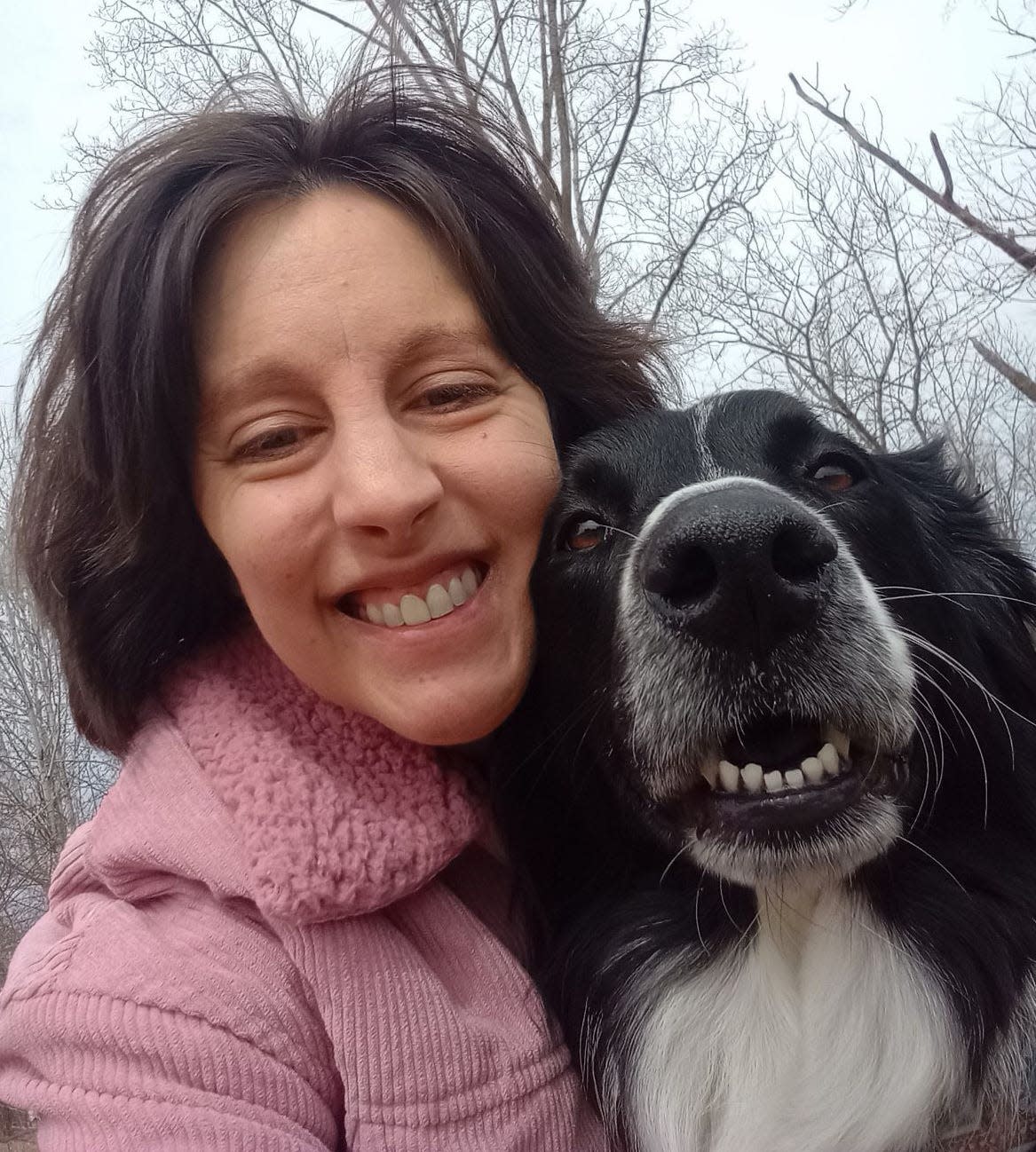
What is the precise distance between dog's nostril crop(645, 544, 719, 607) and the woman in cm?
28

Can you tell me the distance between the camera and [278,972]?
134 cm

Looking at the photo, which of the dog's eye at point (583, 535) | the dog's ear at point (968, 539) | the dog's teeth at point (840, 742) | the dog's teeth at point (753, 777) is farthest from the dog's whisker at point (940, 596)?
the dog's eye at point (583, 535)

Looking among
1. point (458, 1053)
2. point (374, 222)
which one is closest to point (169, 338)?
point (374, 222)

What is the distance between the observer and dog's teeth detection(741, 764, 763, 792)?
58.4 inches

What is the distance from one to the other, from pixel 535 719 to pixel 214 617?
2.06 feet

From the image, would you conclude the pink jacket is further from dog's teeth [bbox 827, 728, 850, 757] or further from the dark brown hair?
dog's teeth [bbox 827, 728, 850, 757]

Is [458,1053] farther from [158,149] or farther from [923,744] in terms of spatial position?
[158,149]

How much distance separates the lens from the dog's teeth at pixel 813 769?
4.79 feet

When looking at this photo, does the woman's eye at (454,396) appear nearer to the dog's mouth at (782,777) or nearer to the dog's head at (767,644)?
the dog's head at (767,644)

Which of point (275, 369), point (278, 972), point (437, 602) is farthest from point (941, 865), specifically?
point (275, 369)

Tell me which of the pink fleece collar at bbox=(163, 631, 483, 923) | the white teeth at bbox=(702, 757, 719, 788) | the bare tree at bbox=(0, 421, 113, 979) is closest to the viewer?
the pink fleece collar at bbox=(163, 631, 483, 923)

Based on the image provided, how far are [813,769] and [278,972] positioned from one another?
0.85 metres

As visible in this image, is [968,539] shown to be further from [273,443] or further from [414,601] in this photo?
[273,443]

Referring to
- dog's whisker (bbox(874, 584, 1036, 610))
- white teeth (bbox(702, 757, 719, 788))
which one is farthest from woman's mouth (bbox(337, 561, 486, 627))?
dog's whisker (bbox(874, 584, 1036, 610))
